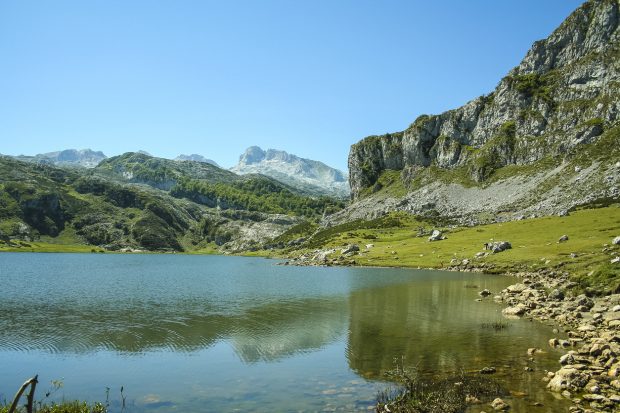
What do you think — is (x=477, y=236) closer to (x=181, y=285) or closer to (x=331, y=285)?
(x=331, y=285)

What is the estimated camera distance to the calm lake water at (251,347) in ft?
82.4

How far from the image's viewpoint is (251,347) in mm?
37219

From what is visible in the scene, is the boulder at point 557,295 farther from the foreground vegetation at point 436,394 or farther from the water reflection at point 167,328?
the foreground vegetation at point 436,394

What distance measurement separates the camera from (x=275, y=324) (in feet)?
155

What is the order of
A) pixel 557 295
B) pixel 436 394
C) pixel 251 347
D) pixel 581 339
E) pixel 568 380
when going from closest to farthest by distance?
pixel 436 394
pixel 568 380
pixel 581 339
pixel 251 347
pixel 557 295

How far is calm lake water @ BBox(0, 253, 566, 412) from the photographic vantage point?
82.4ft

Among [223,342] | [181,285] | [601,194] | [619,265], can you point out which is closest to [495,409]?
[223,342]

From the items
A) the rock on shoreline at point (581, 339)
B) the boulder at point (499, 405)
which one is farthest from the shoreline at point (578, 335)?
the boulder at point (499, 405)

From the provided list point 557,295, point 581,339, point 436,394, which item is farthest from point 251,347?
point 557,295

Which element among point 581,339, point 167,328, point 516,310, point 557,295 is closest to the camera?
point 581,339

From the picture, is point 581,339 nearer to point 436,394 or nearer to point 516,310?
point 516,310

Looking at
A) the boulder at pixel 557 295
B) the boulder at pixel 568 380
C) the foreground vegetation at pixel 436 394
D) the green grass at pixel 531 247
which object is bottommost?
the foreground vegetation at pixel 436 394

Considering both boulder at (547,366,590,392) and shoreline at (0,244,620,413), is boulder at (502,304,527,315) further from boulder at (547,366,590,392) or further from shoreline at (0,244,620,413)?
boulder at (547,366,590,392)

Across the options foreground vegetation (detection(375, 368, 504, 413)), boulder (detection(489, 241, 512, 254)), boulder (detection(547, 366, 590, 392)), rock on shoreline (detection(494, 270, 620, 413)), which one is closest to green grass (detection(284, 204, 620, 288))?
Answer: boulder (detection(489, 241, 512, 254))
